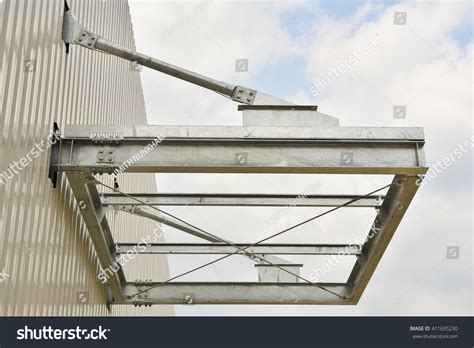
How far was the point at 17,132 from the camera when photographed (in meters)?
8.29

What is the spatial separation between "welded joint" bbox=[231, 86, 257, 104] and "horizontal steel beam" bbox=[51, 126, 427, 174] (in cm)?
59

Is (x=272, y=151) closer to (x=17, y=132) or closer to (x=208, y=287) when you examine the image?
(x=17, y=132)

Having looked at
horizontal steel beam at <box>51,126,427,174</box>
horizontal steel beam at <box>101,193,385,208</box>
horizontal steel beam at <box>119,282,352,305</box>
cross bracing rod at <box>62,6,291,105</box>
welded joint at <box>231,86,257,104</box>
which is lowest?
horizontal steel beam at <box>119,282,352,305</box>

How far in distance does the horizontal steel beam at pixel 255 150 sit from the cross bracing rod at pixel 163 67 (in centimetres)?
61

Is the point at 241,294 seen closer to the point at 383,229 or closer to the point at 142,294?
the point at 142,294

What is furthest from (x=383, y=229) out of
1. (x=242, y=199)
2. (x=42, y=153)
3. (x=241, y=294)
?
(x=42, y=153)

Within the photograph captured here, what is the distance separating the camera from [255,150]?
992 cm

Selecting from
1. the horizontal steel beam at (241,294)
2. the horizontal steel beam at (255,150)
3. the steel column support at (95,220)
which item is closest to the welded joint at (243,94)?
the horizontal steel beam at (255,150)

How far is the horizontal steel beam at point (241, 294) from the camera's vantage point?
15758 mm

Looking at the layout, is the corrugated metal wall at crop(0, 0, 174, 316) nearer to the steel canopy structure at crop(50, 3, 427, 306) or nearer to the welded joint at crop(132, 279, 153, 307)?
the steel canopy structure at crop(50, 3, 427, 306)

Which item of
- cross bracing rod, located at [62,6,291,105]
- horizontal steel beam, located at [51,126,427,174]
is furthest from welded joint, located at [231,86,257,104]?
horizontal steel beam, located at [51,126,427,174]

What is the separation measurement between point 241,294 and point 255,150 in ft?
22.5

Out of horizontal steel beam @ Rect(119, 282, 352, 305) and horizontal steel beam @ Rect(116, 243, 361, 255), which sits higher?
horizontal steel beam @ Rect(116, 243, 361, 255)

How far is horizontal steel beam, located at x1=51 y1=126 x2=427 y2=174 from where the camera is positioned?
981 centimetres
